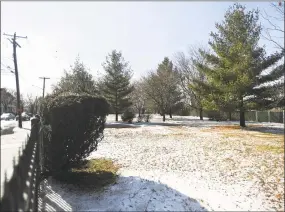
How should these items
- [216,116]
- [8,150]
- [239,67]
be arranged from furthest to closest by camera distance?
[216,116]
[239,67]
[8,150]

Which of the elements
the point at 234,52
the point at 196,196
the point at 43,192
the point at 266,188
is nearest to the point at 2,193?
the point at 43,192

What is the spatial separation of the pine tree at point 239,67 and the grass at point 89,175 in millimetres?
13061

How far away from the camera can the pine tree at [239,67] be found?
19.4 m

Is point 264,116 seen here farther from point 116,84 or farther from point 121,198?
point 121,198

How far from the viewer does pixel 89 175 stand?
8.67 m

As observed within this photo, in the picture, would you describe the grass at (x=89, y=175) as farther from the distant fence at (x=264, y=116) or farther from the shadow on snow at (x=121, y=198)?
the distant fence at (x=264, y=116)

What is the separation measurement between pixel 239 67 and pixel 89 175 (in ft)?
46.7

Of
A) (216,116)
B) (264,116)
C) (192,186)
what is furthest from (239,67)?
(216,116)

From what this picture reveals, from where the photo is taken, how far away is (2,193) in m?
3.46

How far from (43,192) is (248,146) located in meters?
7.47

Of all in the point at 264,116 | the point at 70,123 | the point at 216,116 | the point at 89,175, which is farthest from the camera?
the point at 216,116

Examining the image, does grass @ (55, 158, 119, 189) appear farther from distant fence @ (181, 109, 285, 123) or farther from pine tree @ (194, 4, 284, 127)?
distant fence @ (181, 109, 285, 123)

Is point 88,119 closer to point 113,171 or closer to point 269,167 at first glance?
point 113,171

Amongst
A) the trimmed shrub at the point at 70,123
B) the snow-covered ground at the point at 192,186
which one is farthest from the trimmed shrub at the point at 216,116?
the trimmed shrub at the point at 70,123
